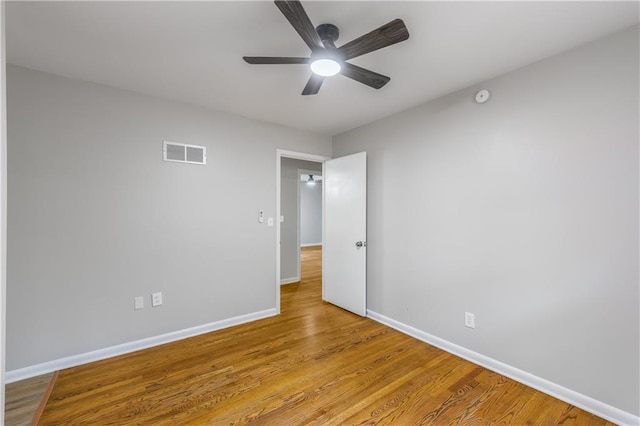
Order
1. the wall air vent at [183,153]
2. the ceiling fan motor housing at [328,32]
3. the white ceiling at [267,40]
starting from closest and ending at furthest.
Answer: the white ceiling at [267,40] < the ceiling fan motor housing at [328,32] < the wall air vent at [183,153]

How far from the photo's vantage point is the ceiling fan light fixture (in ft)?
5.64

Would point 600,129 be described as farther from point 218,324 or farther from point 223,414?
point 218,324

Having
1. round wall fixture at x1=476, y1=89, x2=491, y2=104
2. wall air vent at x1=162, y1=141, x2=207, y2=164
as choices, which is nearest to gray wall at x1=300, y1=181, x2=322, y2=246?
wall air vent at x1=162, y1=141, x2=207, y2=164

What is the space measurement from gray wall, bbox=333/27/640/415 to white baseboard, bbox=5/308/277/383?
1971 millimetres

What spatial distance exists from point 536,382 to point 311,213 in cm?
843

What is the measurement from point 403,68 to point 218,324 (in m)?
3.14

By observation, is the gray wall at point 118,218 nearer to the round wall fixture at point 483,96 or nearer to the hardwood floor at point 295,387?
the hardwood floor at point 295,387

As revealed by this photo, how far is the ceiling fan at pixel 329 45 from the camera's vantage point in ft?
4.44

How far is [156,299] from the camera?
9.01 ft

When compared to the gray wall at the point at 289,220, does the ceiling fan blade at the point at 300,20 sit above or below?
above

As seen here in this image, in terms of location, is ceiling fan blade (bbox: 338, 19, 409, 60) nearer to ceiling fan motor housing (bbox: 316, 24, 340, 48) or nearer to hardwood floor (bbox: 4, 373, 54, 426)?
ceiling fan motor housing (bbox: 316, 24, 340, 48)

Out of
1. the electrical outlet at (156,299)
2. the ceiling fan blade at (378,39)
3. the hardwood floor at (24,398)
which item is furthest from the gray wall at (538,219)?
the hardwood floor at (24,398)

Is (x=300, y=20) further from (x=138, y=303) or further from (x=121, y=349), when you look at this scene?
(x=121, y=349)

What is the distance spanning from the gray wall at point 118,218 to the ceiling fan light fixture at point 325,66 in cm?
172
